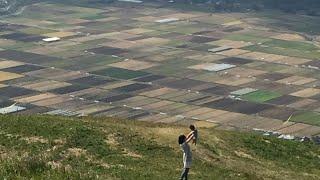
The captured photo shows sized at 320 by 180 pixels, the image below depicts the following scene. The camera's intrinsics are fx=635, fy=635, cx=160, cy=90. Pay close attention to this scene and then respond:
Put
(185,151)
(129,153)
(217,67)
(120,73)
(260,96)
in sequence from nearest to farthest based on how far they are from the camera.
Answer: (185,151) → (129,153) → (260,96) → (120,73) → (217,67)

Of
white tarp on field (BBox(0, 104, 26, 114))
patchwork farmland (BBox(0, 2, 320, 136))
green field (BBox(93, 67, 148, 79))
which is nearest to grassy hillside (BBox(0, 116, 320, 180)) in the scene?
patchwork farmland (BBox(0, 2, 320, 136))

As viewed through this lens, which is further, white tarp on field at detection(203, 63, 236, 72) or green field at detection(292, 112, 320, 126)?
white tarp on field at detection(203, 63, 236, 72)

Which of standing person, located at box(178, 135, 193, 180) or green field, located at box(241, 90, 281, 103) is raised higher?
standing person, located at box(178, 135, 193, 180)

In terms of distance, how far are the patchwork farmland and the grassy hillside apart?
58168 mm

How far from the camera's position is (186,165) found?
35.2m

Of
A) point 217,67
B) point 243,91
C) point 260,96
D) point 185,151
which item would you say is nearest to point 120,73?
point 217,67

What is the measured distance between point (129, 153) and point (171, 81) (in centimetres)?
10159

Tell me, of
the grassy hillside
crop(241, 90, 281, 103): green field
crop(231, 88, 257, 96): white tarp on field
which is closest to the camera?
the grassy hillside

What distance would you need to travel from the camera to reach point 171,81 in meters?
148

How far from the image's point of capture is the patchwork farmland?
12219 cm

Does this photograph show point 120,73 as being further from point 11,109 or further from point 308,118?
point 308,118

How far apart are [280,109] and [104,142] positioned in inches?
3279

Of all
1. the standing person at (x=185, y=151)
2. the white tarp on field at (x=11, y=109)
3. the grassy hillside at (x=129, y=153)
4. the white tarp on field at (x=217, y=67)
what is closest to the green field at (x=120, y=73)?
the white tarp on field at (x=217, y=67)

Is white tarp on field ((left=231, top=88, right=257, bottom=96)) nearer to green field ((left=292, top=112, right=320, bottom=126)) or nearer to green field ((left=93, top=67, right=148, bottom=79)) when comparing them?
green field ((left=292, top=112, right=320, bottom=126))
